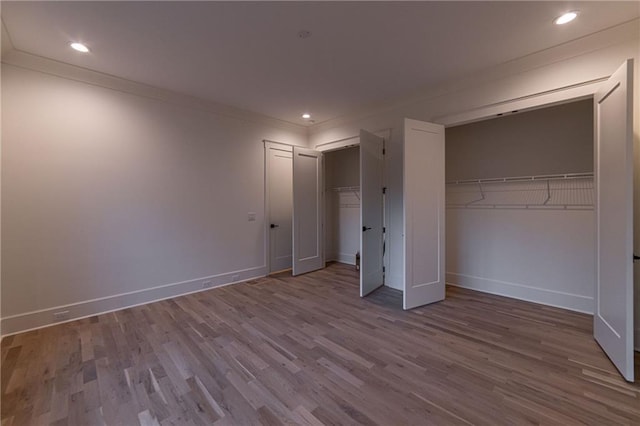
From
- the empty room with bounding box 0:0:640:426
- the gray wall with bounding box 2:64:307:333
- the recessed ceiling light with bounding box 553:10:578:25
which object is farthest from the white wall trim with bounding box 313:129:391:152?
the recessed ceiling light with bounding box 553:10:578:25

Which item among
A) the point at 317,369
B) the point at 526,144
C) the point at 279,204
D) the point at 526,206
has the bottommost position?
the point at 317,369

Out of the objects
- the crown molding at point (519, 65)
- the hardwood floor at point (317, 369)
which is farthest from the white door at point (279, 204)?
the hardwood floor at point (317, 369)

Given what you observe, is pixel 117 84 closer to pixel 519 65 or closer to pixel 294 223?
pixel 294 223

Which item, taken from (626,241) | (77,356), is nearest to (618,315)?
(626,241)

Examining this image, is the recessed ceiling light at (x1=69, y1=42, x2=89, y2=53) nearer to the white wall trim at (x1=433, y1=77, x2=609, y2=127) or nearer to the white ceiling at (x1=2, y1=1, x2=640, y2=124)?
the white ceiling at (x1=2, y1=1, x2=640, y2=124)

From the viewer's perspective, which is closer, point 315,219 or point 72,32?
point 72,32

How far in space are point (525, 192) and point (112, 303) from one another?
5.58m

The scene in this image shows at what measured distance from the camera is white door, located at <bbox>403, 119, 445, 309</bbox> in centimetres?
330

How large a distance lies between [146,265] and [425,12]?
4229 mm

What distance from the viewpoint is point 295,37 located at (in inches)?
100

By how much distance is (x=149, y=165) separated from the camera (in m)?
3.62

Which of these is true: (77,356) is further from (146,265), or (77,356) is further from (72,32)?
(72,32)

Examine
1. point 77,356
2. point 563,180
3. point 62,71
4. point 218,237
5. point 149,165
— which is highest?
point 62,71

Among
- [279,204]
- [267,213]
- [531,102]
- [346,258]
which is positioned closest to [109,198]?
[267,213]
